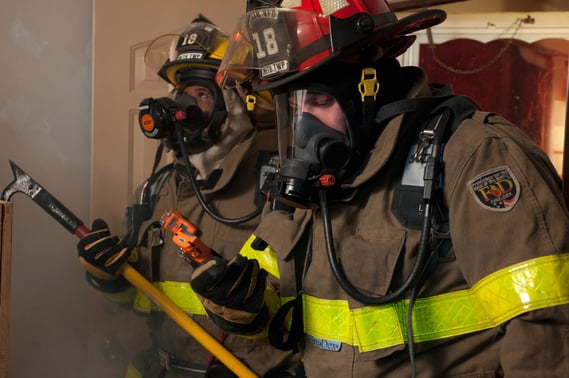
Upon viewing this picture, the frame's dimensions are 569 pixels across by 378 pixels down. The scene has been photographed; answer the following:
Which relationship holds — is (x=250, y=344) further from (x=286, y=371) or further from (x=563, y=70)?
(x=563, y=70)

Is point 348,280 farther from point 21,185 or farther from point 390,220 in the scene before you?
point 21,185

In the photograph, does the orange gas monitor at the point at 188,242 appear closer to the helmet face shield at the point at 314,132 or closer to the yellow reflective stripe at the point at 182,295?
the yellow reflective stripe at the point at 182,295

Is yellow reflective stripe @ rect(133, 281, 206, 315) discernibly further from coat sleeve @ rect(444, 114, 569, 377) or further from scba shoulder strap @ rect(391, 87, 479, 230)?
coat sleeve @ rect(444, 114, 569, 377)

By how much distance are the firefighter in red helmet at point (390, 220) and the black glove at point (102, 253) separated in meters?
0.72

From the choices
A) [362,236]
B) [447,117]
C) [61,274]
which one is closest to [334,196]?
[362,236]

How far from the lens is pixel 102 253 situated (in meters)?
2.47

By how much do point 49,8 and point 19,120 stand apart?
0.54 meters

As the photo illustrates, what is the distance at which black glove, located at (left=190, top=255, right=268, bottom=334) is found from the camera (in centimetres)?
177

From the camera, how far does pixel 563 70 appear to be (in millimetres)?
3473

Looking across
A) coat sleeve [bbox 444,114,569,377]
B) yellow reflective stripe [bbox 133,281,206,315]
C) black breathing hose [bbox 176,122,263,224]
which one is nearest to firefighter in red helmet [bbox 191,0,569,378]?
coat sleeve [bbox 444,114,569,377]

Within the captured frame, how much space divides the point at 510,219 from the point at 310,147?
54cm

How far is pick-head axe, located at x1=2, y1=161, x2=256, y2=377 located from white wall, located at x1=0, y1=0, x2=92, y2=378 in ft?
1.64

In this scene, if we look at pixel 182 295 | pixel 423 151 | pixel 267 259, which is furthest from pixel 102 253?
pixel 423 151

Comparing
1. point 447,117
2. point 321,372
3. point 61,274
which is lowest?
point 61,274
